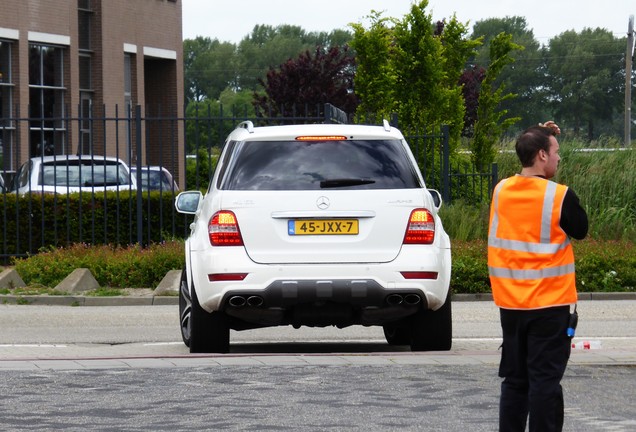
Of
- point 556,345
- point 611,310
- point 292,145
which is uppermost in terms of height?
point 292,145

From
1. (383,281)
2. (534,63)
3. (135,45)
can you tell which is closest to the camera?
(383,281)

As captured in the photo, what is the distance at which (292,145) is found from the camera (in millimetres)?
10219

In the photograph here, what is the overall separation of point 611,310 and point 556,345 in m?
9.24

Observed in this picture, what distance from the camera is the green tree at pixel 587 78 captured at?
12912 centimetres

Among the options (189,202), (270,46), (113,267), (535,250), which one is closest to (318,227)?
(189,202)

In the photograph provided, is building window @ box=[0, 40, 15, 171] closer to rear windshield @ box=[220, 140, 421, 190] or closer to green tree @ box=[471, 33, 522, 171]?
green tree @ box=[471, 33, 522, 171]

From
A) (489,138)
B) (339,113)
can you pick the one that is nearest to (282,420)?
(339,113)

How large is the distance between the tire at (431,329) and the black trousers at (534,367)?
3947mm

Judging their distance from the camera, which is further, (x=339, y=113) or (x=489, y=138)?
(x=489, y=138)

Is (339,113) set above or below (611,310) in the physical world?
above

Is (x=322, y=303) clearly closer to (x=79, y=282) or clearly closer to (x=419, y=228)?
(x=419, y=228)

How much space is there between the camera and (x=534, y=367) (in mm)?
6289

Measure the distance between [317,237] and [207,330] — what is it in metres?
1.10

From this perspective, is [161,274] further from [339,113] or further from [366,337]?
[366,337]
